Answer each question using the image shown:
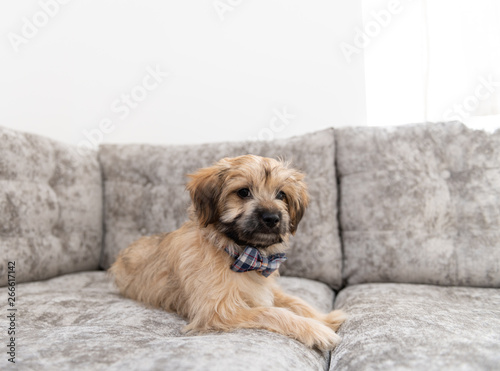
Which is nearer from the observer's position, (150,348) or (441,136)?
(150,348)

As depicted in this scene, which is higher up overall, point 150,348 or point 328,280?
point 150,348

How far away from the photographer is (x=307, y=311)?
6.48 ft

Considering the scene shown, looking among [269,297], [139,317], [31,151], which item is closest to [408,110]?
[269,297]

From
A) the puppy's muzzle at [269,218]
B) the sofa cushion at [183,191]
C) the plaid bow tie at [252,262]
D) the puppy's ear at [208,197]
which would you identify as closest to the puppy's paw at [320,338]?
the plaid bow tie at [252,262]

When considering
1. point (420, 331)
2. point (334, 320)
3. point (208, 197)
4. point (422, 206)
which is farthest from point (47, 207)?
point (422, 206)

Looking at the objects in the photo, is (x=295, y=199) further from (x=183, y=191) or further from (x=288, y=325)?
(x=183, y=191)

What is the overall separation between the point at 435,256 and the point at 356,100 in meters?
1.92

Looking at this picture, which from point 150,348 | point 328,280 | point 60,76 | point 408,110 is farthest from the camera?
point 60,76

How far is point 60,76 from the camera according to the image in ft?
13.7

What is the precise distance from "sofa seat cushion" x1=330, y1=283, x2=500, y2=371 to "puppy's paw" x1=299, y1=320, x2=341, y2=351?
44mm

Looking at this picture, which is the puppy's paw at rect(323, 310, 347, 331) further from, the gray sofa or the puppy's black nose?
the puppy's black nose

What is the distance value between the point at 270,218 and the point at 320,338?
59cm

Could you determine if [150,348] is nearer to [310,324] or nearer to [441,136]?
[310,324]

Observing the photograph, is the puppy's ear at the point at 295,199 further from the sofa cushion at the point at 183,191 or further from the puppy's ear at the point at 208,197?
the sofa cushion at the point at 183,191
